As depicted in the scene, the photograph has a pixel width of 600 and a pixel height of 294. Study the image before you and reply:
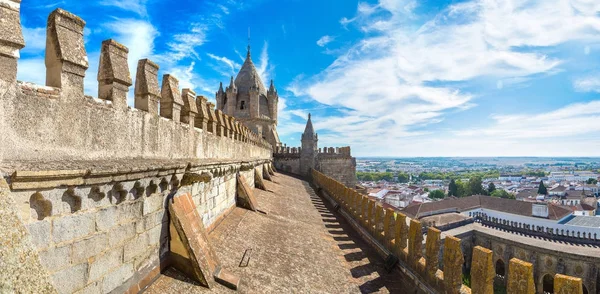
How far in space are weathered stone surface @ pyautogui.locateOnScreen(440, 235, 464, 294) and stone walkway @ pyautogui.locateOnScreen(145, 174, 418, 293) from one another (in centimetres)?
146

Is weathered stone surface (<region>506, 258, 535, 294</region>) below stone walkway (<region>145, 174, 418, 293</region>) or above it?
above

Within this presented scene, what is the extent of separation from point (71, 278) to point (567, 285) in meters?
6.16

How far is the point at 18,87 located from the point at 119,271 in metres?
2.49

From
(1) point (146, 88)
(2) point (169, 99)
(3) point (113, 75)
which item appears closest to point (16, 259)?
(3) point (113, 75)

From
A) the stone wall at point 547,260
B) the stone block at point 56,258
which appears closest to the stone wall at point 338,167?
the stone wall at point 547,260

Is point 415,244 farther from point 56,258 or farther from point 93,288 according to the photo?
point 56,258

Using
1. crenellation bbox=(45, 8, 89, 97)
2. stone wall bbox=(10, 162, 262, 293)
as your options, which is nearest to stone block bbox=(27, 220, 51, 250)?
stone wall bbox=(10, 162, 262, 293)

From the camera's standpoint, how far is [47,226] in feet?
10.4

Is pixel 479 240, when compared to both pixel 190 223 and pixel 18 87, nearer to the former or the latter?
pixel 190 223

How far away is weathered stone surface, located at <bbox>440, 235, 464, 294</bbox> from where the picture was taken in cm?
607

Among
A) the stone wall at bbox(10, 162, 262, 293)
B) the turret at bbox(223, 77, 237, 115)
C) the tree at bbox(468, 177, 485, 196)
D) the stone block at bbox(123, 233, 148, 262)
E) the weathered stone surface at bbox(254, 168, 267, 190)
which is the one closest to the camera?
the stone wall at bbox(10, 162, 262, 293)

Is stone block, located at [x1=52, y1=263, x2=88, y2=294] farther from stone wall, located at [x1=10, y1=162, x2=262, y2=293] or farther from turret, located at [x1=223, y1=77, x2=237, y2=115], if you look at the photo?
turret, located at [x1=223, y1=77, x2=237, y2=115]

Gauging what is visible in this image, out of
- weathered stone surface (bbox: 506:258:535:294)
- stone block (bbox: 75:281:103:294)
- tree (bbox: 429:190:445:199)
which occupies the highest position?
stone block (bbox: 75:281:103:294)

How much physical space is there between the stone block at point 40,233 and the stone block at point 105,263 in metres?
0.71
